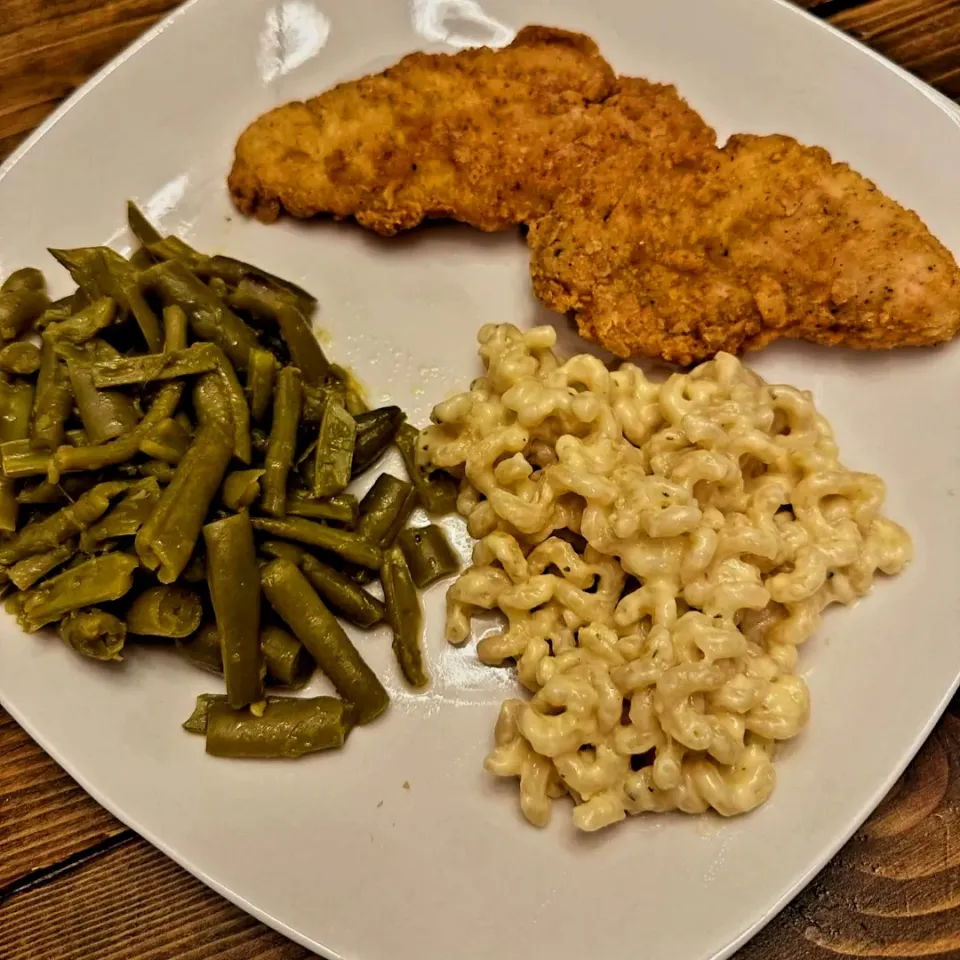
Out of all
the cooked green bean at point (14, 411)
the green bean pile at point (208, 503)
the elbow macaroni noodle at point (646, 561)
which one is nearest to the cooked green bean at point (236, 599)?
the green bean pile at point (208, 503)

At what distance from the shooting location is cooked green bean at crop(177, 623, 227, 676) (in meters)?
2.01

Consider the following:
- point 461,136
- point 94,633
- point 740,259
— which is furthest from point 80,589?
point 740,259

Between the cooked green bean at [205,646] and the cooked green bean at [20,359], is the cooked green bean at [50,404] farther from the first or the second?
the cooked green bean at [205,646]

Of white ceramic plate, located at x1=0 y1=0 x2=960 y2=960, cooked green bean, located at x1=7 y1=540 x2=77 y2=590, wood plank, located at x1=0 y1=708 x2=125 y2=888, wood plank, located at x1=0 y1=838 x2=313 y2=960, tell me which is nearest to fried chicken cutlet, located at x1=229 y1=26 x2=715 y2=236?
white ceramic plate, located at x1=0 y1=0 x2=960 y2=960

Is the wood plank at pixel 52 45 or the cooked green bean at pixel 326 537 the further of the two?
the wood plank at pixel 52 45

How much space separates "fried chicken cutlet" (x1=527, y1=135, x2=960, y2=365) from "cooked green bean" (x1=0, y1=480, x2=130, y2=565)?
3.66 feet

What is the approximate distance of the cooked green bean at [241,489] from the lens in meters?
1.97

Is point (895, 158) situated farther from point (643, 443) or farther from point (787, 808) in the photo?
point (787, 808)

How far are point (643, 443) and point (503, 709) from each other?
0.69 metres

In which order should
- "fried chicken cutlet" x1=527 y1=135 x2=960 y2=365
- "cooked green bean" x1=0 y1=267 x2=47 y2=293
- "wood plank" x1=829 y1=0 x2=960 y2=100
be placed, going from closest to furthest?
"fried chicken cutlet" x1=527 y1=135 x2=960 y2=365 < "cooked green bean" x1=0 y1=267 x2=47 y2=293 < "wood plank" x1=829 y1=0 x2=960 y2=100

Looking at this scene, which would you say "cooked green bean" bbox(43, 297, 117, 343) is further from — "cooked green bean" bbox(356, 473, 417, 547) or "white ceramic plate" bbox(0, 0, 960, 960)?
"cooked green bean" bbox(356, 473, 417, 547)

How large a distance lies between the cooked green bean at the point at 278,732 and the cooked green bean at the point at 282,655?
87 millimetres

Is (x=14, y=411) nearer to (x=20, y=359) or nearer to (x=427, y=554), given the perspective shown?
(x=20, y=359)

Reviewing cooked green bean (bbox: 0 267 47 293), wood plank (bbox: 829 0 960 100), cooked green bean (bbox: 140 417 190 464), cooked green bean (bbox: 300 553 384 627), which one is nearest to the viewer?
cooked green bean (bbox: 140 417 190 464)
